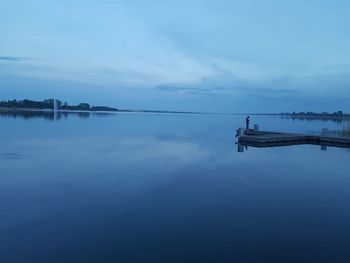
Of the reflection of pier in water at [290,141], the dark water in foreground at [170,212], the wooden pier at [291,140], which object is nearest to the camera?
the dark water in foreground at [170,212]

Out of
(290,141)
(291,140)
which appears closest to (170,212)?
(290,141)

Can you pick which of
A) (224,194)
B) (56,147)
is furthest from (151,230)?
(56,147)

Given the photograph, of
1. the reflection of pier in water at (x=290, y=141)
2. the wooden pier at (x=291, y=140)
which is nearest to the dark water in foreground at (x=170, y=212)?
the reflection of pier in water at (x=290, y=141)

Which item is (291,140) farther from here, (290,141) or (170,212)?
(170,212)

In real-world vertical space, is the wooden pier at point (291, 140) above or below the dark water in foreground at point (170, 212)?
above

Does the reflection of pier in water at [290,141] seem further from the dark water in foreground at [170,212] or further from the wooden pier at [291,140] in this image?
the dark water in foreground at [170,212]

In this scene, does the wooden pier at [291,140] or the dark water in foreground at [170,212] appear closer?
the dark water in foreground at [170,212]

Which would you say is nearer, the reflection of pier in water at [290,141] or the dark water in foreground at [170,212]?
the dark water in foreground at [170,212]

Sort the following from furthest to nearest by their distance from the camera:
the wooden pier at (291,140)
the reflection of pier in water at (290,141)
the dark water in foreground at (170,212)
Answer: the wooden pier at (291,140) < the reflection of pier in water at (290,141) < the dark water in foreground at (170,212)

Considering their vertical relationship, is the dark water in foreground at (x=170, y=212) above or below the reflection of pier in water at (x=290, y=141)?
below

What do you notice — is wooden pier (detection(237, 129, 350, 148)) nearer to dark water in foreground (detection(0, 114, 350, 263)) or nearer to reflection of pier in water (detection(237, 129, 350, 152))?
reflection of pier in water (detection(237, 129, 350, 152))

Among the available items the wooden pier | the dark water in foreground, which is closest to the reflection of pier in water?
the wooden pier

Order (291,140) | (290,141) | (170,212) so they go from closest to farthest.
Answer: (170,212) → (290,141) → (291,140)

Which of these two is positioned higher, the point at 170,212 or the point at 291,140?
the point at 291,140
